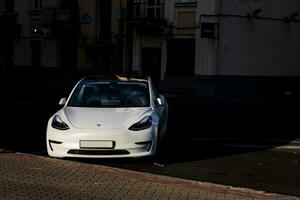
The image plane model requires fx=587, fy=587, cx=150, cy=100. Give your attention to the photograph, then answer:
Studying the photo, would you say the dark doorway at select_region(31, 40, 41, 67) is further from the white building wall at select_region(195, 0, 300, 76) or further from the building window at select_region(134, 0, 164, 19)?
the white building wall at select_region(195, 0, 300, 76)

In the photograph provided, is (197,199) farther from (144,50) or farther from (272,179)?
(144,50)

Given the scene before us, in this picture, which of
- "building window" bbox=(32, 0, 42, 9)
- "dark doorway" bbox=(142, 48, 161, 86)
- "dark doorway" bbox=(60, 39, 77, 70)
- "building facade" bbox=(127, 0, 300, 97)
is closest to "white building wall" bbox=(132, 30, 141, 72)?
"building facade" bbox=(127, 0, 300, 97)

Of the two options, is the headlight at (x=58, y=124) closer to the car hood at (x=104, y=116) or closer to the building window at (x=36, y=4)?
the car hood at (x=104, y=116)

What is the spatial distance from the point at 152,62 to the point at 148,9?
9.12 feet

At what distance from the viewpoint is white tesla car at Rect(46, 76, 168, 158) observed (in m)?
9.30

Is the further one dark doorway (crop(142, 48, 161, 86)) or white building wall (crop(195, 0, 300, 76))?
dark doorway (crop(142, 48, 161, 86))

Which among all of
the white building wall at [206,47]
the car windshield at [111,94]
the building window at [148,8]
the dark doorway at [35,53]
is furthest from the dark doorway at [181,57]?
the car windshield at [111,94]

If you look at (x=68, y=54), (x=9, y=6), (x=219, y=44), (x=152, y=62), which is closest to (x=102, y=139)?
(x=219, y=44)

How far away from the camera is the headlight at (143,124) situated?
9492 millimetres

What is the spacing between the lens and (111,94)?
423 inches

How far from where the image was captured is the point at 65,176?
26.7ft

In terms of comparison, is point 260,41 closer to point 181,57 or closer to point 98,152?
point 181,57

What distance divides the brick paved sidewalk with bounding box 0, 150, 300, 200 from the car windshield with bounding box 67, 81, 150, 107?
1.85 metres

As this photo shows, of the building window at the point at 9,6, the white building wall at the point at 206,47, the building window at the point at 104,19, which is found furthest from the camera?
the building window at the point at 9,6
